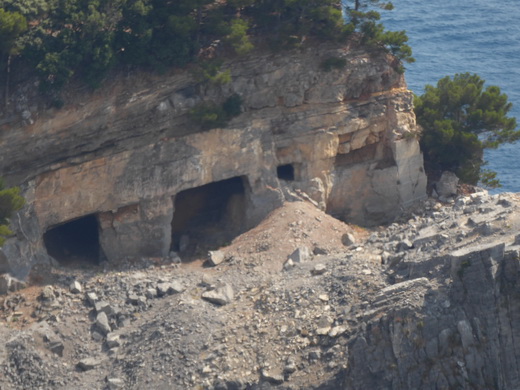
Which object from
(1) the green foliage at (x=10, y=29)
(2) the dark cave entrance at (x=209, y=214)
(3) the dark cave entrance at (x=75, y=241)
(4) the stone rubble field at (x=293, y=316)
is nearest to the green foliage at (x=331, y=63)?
(2) the dark cave entrance at (x=209, y=214)

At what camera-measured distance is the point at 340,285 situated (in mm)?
48000

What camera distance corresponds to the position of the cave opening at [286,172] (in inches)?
2351

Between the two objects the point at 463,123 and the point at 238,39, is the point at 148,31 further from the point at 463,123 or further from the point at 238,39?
the point at 463,123

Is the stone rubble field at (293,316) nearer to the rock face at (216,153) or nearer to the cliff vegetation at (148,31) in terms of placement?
the rock face at (216,153)

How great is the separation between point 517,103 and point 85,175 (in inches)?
1548

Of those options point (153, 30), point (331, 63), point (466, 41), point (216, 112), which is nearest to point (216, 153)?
point (216, 112)

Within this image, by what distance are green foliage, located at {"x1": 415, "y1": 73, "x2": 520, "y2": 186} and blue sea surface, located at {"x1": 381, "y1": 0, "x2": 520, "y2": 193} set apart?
48.5ft

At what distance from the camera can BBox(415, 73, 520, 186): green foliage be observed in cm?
6278

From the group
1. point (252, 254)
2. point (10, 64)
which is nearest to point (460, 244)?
point (252, 254)

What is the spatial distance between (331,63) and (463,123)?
31.2 ft

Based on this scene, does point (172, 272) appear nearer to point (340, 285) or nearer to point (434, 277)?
point (340, 285)

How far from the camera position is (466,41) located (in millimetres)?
90938

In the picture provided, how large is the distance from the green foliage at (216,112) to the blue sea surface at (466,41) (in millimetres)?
27582

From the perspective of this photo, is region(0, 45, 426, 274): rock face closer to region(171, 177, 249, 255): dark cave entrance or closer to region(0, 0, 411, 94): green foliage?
region(171, 177, 249, 255): dark cave entrance
